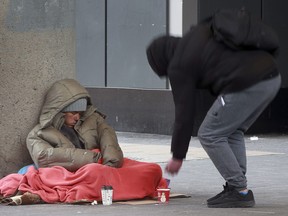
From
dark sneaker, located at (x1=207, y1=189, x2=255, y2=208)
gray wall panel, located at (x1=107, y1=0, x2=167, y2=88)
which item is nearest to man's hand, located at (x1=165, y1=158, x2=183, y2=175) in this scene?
dark sneaker, located at (x1=207, y1=189, x2=255, y2=208)

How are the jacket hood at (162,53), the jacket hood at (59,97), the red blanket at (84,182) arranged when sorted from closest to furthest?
1. the jacket hood at (162,53)
2. the red blanket at (84,182)
3. the jacket hood at (59,97)

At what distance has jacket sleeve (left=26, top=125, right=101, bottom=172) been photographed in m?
8.28

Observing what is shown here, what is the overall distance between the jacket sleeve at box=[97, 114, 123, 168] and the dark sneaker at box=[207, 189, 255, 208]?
3.38 feet

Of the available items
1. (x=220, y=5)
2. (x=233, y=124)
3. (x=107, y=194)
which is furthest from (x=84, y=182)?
(x=220, y=5)

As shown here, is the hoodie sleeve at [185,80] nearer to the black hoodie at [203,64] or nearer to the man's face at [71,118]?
the black hoodie at [203,64]

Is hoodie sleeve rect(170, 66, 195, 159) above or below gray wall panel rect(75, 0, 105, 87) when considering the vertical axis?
above

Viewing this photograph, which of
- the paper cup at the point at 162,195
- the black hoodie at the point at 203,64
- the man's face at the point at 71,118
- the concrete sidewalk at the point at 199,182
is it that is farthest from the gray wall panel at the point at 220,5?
the black hoodie at the point at 203,64

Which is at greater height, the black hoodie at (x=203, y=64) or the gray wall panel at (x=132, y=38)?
the black hoodie at (x=203, y=64)

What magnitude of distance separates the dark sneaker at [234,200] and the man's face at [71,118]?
5.08 feet

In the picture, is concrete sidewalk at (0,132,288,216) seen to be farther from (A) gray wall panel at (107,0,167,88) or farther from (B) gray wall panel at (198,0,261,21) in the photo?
(B) gray wall panel at (198,0,261,21)

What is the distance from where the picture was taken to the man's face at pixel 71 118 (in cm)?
859

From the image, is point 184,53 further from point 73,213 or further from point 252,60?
point 73,213

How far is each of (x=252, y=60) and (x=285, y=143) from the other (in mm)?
7056

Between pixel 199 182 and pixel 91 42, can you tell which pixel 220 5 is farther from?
pixel 199 182
